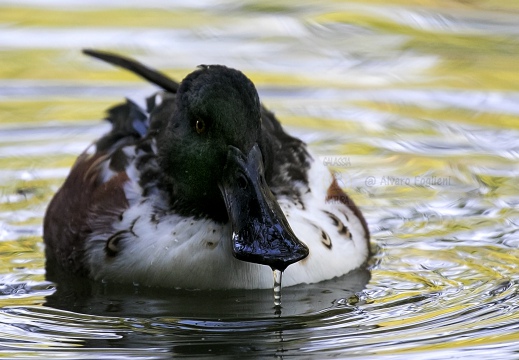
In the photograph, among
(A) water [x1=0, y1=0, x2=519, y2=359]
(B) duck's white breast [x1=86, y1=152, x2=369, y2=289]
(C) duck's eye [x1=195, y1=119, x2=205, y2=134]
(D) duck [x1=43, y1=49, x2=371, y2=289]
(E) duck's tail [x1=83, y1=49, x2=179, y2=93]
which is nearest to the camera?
(A) water [x1=0, y1=0, x2=519, y2=359]

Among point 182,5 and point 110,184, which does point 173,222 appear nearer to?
point 110,184

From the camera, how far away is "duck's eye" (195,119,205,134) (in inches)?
286

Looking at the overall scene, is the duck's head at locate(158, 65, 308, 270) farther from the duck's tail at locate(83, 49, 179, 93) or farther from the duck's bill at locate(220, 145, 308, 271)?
the duck's tail at locate(83, 49, 179, 93)

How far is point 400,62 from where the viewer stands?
12.5 meters

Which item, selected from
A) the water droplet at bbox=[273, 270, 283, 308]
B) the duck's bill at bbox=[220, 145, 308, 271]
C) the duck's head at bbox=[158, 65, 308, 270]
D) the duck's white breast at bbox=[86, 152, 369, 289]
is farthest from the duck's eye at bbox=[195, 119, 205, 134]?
the water droplet at bbox=[273, 270, 283, 308]

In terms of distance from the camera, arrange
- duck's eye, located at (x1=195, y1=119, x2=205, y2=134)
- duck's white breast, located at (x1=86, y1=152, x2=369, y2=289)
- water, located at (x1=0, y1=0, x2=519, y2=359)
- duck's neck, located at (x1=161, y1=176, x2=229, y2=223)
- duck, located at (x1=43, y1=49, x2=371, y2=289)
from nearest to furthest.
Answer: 1. water, located at (x1=0, y1=0, x2=519, y2=359)
2. duck, located at (x1=43, y1=49, x2=371, y2=289)
3. duck's eye, located at (x1=195, y1=119, x2=205, y2=134)
4. duck's neck, located at (x1=161, y1=176, x2=229, y2=223)
5. duck's white breast, located at (x1=86, y1=152, x2=369, y2=289)

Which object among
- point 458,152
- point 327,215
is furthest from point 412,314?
point 458,152

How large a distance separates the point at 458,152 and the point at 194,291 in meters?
3.55

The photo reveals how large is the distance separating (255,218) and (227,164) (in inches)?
16.6

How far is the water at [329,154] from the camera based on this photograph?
685 centimetres

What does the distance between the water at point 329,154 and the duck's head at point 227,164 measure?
0.51 meters

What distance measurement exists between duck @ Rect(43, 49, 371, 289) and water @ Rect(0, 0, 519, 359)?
0.15 metres

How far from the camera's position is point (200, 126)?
23.9 feet

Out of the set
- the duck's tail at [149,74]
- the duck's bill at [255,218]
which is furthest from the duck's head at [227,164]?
the duck's tail at [149,74]
